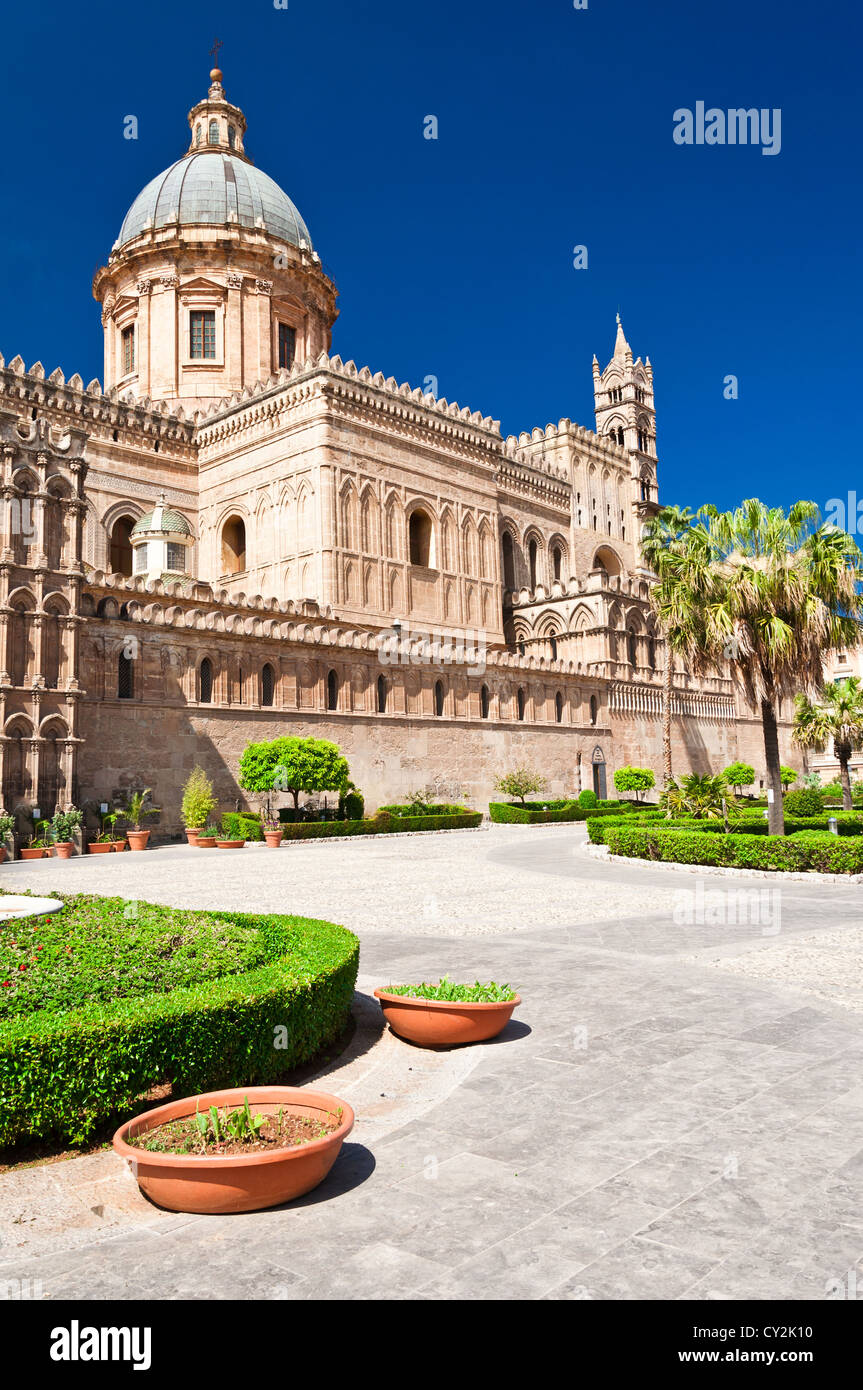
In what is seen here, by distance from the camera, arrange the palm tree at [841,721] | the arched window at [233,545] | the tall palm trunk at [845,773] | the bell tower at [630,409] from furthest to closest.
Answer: the bell tower at [630,409] < the arched window at [233,545] < the palm tree at [841,721] < the tall palm trunk at [845,773]

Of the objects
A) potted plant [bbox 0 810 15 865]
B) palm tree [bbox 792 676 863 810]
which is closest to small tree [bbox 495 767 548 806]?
palm tree [bbox 792 676 863 810]

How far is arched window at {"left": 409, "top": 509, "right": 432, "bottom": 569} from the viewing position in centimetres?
4322

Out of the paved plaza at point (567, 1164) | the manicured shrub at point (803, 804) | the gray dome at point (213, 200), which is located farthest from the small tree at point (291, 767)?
the gray dome at point (213, 200)

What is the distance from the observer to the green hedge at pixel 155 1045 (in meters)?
4.76

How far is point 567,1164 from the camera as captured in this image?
4590 mm

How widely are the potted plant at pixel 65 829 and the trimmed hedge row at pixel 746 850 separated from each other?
13368 mm

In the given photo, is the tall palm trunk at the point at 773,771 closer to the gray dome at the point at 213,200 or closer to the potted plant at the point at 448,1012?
the potted plant at the point at 448,1012

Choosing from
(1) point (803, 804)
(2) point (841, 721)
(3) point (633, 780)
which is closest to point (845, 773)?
(1) point (803, 804)

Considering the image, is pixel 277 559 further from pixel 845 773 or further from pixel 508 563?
pixel 845 773

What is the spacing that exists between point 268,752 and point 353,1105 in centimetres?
2360

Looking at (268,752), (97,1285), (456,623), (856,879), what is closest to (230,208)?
(456,623)

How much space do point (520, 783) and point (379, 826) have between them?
9.64 meters
